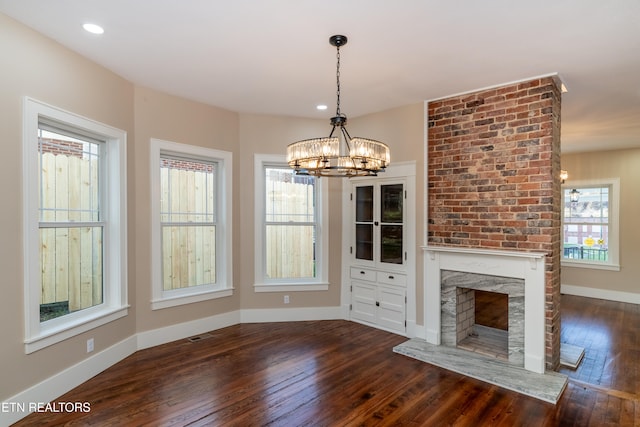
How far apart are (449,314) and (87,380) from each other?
12.3ft

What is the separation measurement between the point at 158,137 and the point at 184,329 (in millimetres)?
2347

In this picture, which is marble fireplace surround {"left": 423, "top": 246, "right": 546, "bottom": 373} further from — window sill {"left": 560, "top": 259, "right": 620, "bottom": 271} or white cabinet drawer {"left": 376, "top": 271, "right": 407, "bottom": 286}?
window sill {"left": 560, "top": 259, "right": 620, "bottom": 271}

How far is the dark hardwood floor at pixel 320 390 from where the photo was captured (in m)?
2.64

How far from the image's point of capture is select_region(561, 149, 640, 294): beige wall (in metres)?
6.45

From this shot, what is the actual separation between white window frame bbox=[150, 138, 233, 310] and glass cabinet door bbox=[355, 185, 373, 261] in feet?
5.90

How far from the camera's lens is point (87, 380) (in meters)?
3.18

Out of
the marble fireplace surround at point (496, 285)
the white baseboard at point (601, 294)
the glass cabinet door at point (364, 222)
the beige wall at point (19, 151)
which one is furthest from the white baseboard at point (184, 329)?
the white baseboard at point (601, 294)

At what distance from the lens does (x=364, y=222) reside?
4988mm

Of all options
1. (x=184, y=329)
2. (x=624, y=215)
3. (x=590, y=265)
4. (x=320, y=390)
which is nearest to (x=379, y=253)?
(x=320, y=390)

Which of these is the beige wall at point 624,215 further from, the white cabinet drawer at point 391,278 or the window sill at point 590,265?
the white cabinet drawer at point 391,278

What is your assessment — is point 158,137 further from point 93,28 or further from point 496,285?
point 496,285

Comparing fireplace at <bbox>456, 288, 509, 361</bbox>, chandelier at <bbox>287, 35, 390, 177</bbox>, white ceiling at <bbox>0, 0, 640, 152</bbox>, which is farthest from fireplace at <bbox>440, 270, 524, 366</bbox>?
white ceiling at <bbox>0, 0, 640, 152</bbox>

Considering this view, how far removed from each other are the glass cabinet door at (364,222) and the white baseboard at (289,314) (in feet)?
3.03

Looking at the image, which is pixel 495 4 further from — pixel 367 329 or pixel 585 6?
pixel 367 329
